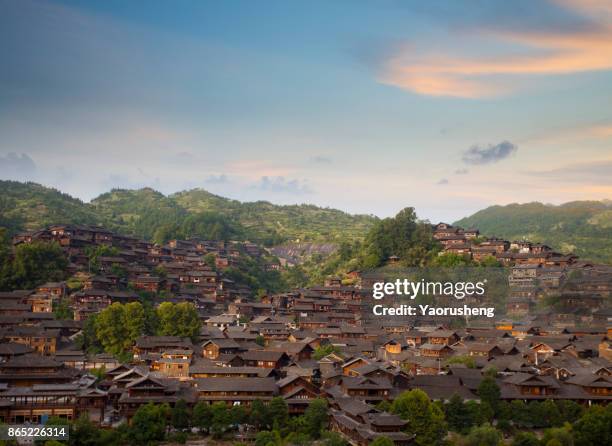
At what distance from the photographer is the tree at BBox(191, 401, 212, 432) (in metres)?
26.8

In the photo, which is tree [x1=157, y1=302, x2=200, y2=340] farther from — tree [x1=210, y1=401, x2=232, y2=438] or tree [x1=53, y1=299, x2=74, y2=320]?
tree [x1=210, y1=401, x2=232, y2=438]

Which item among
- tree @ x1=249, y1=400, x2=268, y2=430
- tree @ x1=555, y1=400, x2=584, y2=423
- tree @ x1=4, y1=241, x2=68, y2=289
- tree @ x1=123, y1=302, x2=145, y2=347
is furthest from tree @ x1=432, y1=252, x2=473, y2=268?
tree @ x1=249, y1=400, x2=268, y2=430

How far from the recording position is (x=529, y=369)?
3322cm

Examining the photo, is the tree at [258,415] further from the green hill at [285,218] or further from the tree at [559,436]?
the green hill at [285,218]

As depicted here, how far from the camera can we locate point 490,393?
29.3 metres

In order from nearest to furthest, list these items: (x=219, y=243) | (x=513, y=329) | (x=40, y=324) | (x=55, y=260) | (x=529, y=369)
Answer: (x=529, y=369) → (x=40, y=324) → (x=513, y=329) → (x=55, y=260) → (x=219, y=243)

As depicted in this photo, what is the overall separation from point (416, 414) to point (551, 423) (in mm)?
6392

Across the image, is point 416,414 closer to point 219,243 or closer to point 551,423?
point 551,423

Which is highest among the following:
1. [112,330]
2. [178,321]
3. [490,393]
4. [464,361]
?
[178,321]

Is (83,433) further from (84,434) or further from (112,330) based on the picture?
(112,330)

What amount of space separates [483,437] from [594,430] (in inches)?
155

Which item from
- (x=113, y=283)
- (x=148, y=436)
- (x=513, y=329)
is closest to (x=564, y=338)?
(x=513, y=329)

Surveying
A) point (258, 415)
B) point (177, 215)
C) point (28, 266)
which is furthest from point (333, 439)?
point (177, 215)

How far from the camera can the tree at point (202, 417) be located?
1056 inches
